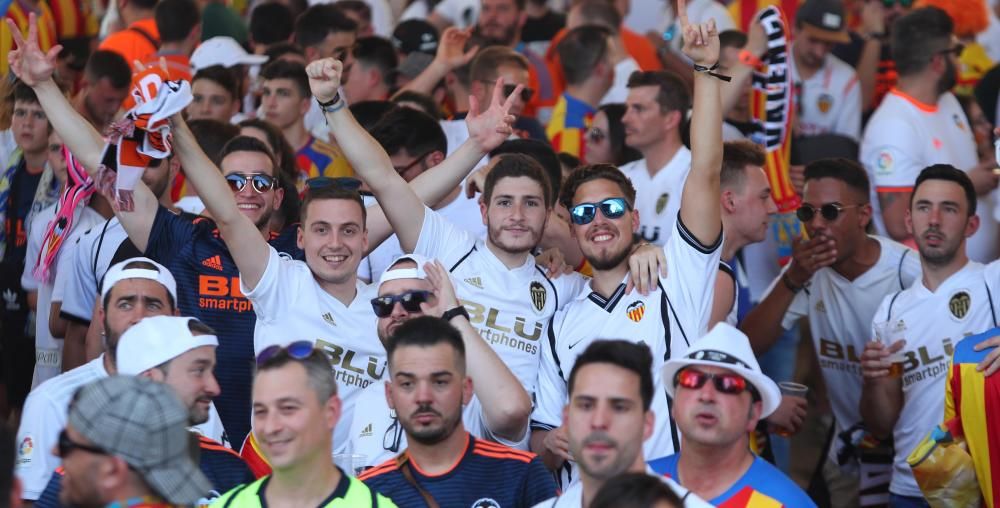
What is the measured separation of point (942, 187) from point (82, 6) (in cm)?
702

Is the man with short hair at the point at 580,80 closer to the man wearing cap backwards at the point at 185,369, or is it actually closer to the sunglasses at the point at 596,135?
the sunglasses at the point at 596,135

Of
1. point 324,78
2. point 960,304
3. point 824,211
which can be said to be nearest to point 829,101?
point 824,211

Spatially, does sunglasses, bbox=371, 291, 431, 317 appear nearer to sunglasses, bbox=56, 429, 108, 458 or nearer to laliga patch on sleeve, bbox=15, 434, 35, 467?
laliga patch on sleeve, bbox=15, 434, 35, 467

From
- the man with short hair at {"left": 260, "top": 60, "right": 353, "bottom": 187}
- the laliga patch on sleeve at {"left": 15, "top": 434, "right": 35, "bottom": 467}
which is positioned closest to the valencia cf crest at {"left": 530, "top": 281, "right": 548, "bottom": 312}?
the laliga patch on sleeve at {"left": 15, "top": 434, "right": 35, "bottom": 467}

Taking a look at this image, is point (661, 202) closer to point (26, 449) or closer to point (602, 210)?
point (602, 210)

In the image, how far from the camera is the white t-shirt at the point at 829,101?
10930 mm

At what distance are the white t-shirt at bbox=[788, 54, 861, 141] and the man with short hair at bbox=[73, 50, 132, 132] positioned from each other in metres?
4.59

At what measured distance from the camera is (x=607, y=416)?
17.0ft

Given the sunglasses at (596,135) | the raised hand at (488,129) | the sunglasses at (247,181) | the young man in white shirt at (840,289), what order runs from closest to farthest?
the raised hand at (488,129)
the sunglasses at (247,181)
the young man in white shirt at (840,289)
the sunglasses at (596,135)

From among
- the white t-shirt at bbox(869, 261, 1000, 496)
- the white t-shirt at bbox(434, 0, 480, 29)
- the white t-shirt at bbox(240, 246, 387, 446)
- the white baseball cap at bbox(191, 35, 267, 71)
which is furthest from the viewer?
the white t-shirt at bbox(434, 0, 480, 29)

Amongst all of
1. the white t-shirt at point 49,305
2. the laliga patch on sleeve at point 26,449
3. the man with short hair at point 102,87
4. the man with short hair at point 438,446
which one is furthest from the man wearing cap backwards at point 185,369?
the man with short hair at point 102,87

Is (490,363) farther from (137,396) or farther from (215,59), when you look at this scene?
(215,59)

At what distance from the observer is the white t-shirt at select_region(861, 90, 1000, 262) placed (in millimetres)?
9305

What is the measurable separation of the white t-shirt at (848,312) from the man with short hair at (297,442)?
3.68 metres
